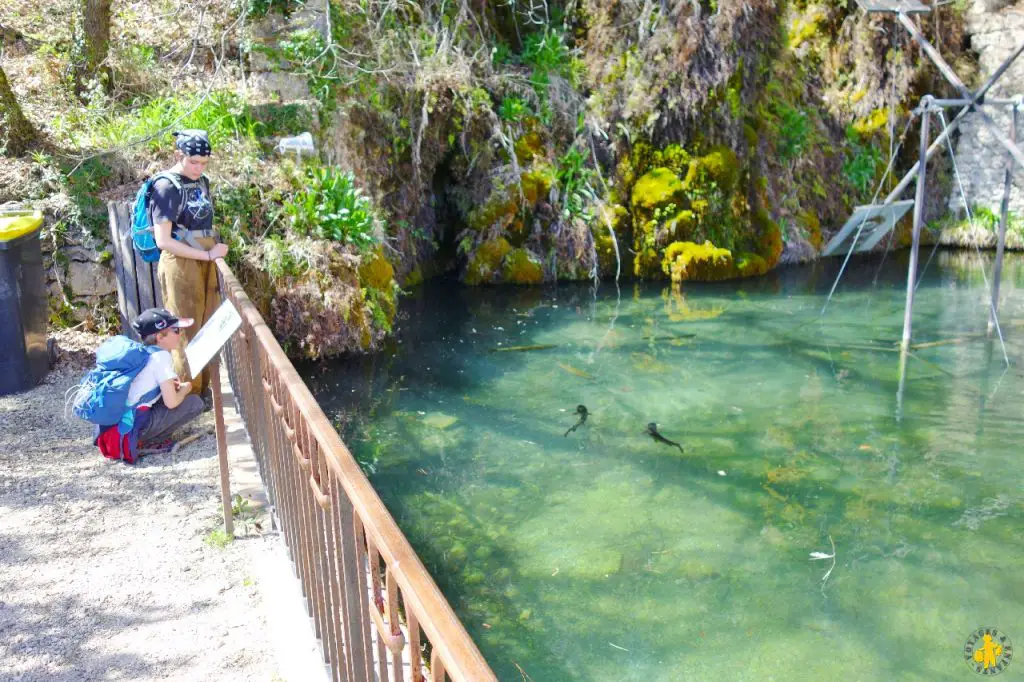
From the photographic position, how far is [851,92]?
16.7 metres

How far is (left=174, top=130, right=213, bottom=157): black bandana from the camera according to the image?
5.67 meters

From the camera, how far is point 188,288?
19.7 ft

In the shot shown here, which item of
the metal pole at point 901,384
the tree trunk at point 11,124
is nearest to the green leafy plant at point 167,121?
the tree trunk at point 11,124

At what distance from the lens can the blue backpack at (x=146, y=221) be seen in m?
5.79

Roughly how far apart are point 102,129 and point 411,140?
14.0 feet

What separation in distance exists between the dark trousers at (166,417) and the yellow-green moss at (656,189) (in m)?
9.10

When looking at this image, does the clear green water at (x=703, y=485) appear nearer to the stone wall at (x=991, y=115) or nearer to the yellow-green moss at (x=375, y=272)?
the yellow-green moss at (x=375, y=272)

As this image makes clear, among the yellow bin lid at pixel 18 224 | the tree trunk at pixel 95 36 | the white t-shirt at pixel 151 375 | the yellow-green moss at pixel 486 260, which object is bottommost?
the yellow-green moss at pixel 486 260

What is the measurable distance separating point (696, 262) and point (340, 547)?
451 inches

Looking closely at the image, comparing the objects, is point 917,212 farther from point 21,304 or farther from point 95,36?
point 95,36

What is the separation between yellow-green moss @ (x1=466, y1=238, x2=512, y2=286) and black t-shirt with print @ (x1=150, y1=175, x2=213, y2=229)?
7.29 meters

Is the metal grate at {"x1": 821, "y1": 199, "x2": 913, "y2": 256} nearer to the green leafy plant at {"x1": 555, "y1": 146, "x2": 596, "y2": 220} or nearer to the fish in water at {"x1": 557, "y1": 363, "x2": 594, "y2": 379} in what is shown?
the green leafy plant at {"x1": 555, "y1": 146, "x2": 596, "y2": 220}

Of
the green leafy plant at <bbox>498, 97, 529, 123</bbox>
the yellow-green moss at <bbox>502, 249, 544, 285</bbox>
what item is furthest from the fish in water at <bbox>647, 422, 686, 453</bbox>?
the green leafy plant at <bbox>498, 97, 529, 123</bbox>

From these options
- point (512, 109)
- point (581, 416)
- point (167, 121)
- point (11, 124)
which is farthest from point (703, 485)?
point (512, 109)
